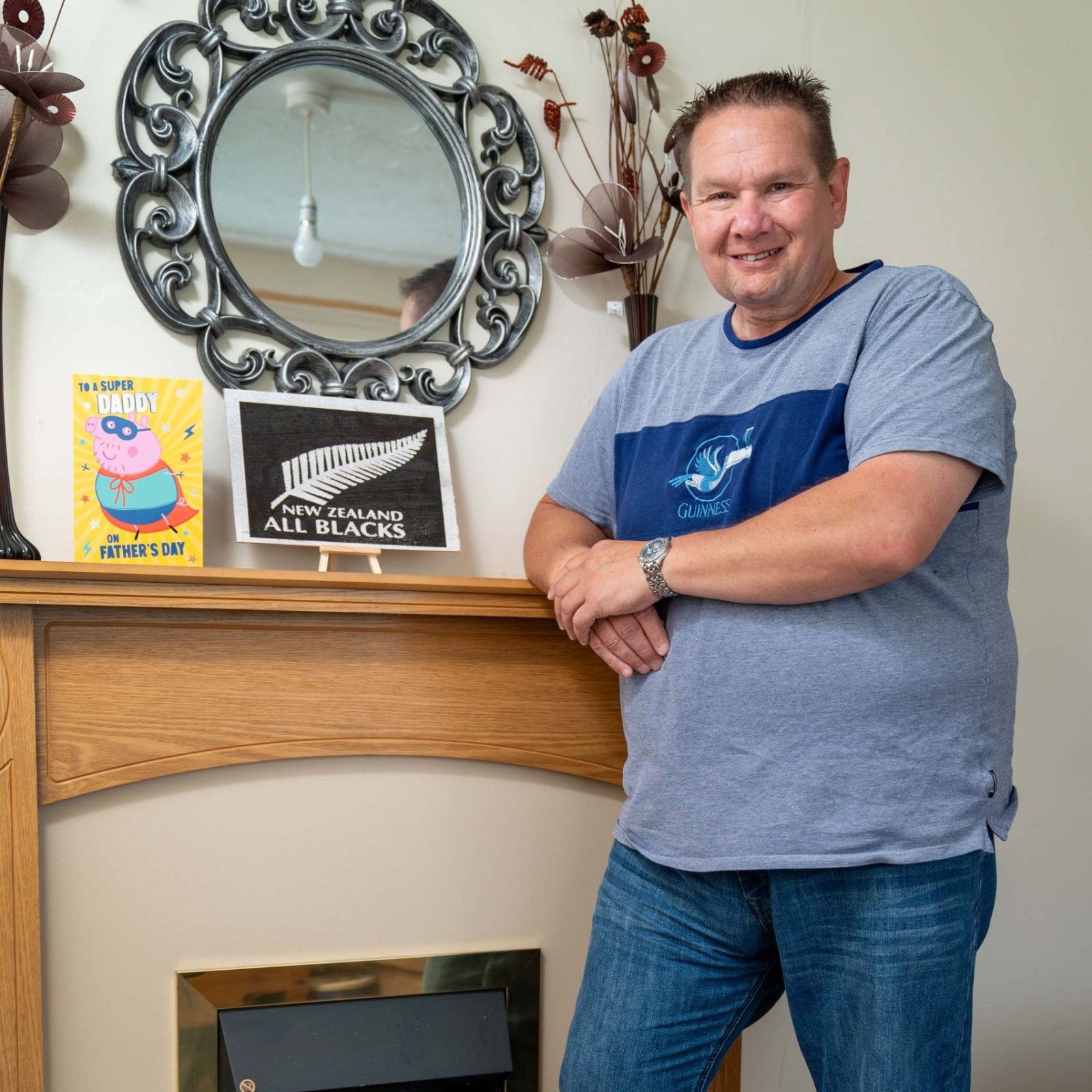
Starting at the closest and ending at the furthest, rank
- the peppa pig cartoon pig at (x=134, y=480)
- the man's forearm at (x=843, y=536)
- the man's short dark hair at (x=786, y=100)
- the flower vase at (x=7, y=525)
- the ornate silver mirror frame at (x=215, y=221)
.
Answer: the man's forearm at (x=843, y=536), the man's short dark hair at (x=786, y=100), the flower vase at (x=7, y=525), the peppa pig cartoon pig at (x=134, y=480), the ornate silver mirror frame at (x=215, y=221)

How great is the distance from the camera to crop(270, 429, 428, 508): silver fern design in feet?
5.21

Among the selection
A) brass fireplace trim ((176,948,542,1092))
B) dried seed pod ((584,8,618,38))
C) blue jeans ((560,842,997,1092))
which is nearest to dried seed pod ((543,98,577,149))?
dried seed pod ((584,8,618,38))

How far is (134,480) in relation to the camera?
1.50 meters

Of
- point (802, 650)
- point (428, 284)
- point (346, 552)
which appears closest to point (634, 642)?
point (802, 650)

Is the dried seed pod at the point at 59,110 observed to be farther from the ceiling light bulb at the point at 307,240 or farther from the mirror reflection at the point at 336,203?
the ceiling light bulb at the point at 307,240

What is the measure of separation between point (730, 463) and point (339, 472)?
0.65 metres

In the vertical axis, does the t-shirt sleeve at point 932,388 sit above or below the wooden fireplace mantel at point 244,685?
above

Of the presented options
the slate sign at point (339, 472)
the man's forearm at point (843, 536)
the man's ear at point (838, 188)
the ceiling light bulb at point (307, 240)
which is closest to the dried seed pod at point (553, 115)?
Result: the ceiling light bulb at point (307, 240)

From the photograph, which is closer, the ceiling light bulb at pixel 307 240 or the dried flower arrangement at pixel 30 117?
the dried flower arrangement at pixel 30 117

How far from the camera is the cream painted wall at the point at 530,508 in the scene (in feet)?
4.78

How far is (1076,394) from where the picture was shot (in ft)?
7.04

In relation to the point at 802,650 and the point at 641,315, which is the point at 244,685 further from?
the point at 641,315

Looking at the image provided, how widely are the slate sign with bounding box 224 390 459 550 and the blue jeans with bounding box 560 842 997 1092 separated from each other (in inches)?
23.8

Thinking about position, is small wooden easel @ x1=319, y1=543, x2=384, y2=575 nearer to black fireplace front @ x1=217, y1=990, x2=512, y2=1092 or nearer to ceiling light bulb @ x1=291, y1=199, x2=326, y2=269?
ceiling light bulb @ x1=291, y1=199, x2=326, y2=269
